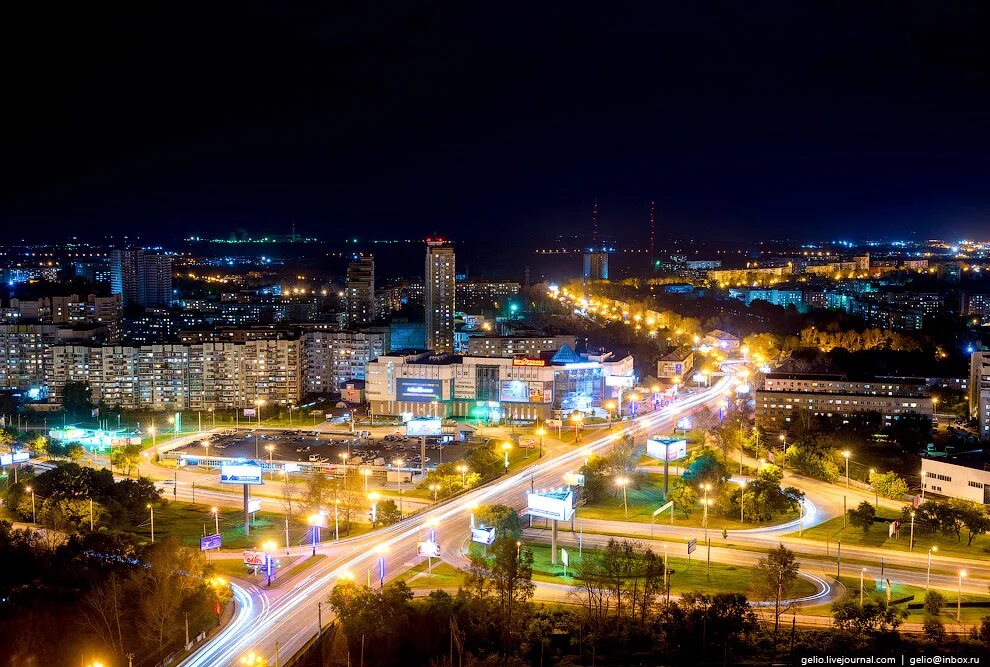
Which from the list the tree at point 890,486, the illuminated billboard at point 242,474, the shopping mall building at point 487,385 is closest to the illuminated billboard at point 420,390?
the shopping mall building at point 487,385

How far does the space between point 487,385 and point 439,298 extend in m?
11.2

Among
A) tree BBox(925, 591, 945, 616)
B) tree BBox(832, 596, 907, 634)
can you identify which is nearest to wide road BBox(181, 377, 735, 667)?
tree BBox(832, 596, 907, 634)

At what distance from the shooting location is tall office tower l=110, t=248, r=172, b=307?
52781 mm

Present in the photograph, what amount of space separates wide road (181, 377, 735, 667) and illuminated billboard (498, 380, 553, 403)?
167 inches

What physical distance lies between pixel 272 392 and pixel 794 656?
2068 centimetres

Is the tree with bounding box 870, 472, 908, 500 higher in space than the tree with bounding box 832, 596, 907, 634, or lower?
higher

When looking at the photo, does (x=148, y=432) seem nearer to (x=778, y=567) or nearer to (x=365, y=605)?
(x=365, y=605)

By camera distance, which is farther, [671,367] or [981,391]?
[671,367]

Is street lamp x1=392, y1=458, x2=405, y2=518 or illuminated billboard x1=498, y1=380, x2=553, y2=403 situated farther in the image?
illuminated billboard x1=498, y1=380, x2=553, y2=403

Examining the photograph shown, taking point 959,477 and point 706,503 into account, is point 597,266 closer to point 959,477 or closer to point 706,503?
point 959,477

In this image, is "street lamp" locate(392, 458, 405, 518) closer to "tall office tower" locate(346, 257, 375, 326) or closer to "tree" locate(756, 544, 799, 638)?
"tree" locate(756, 544, 799, 638)

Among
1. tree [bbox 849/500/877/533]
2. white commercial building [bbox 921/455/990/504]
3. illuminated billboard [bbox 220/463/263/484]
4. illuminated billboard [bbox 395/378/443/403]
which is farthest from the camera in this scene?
illuminated billboard [bbox 395/378/443/403]

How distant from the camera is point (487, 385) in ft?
85.4

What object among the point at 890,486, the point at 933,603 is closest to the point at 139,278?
the point at 890,486
